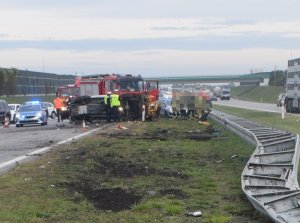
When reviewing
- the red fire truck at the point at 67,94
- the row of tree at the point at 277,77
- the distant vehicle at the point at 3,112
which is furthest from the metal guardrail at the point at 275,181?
the row of tree at the point at 277,77

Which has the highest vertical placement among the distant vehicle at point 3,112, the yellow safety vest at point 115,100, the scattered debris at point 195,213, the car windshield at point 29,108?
the scattered debris at point 195,213

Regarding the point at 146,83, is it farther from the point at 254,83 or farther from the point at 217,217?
the point at 254,83

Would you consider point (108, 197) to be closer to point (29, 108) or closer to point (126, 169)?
point (126, 169)

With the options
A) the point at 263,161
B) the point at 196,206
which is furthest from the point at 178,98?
the point at 196,206

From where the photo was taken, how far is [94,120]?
117 ft

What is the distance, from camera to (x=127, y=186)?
11000 millimetres

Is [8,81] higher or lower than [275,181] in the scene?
lower

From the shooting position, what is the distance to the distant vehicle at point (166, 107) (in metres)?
42.6

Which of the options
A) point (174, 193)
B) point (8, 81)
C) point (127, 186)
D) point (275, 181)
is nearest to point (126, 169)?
point (127, 186)

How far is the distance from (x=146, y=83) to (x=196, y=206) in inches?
1141

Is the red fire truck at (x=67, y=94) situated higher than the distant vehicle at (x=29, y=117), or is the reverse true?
the red fire truck at (x=67, y=94)

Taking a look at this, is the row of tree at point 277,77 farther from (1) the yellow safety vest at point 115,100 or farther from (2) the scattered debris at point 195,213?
(2) the scattered debris at point 195,213

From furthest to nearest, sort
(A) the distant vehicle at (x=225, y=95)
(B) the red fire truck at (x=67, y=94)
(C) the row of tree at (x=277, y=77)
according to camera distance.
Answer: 1. (C) the row of tree at (x=277, y=77)
2. (A) the distant vehicle at (x=225, y=95)
3. (B) the red fire truck at (x=67, y=94)

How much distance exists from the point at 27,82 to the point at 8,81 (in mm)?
→ 5194
